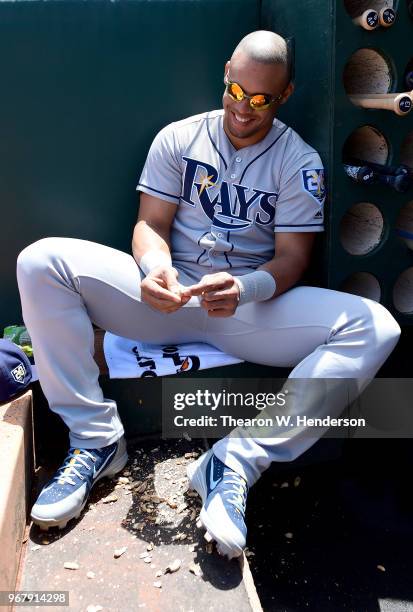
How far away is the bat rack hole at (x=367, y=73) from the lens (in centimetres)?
202

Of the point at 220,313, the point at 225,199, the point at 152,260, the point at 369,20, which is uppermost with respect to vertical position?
the point at 369,20

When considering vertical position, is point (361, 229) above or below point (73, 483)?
above

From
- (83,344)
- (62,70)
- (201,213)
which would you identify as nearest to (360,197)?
(201,213)

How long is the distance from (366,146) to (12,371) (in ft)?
4.46

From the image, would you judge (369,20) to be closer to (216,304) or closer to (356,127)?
(356,127)

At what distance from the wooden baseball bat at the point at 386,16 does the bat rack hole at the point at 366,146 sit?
30 cm

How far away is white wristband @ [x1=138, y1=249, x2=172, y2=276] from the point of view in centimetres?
186

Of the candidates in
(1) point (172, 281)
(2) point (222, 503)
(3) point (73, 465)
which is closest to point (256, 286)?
(1) point (172, 281)

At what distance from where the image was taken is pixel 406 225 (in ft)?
7.25

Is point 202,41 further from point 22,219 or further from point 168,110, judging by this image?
point 22,219
